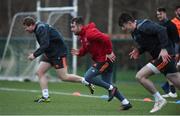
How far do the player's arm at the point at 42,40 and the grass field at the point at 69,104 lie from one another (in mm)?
1120

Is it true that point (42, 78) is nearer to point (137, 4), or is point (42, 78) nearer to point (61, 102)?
point (61, 102)

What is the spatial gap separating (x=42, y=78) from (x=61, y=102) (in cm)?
69

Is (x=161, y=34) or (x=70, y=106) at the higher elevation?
(x=161, y=34)

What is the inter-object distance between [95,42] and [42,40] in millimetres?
1354

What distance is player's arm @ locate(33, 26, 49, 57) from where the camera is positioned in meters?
14.3

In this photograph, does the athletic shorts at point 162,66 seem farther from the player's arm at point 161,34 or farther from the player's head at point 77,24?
the player's head at point 77,24

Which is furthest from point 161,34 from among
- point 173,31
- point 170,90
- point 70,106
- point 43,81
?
point 170,90

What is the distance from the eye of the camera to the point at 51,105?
14016 mm

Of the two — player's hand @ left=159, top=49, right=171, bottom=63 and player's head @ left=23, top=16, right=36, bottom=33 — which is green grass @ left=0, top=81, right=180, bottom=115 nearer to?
player's hand @ left=159, top=49, right=171, bottom=63

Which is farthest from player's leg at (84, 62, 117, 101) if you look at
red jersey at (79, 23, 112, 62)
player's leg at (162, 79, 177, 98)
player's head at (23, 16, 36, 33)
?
player's leg at (162, 79, 177, 98)

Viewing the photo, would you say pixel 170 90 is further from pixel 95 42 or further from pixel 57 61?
pixel 95 42

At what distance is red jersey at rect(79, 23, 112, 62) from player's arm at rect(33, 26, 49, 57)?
37.1 inches

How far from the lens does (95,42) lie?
44.8 ft

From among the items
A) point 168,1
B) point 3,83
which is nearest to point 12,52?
point 3,83
